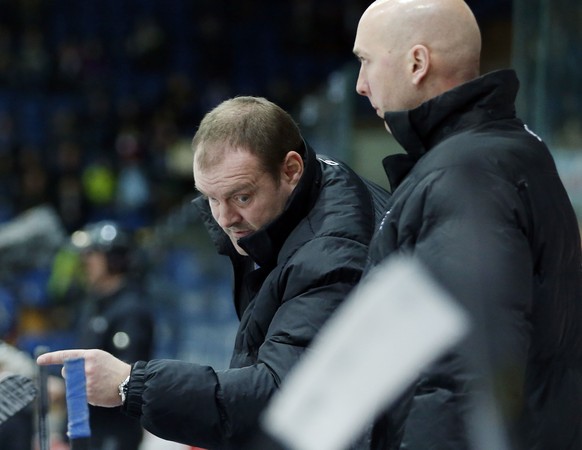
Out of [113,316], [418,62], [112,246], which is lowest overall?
[113,316]

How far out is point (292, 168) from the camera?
10.2 feet

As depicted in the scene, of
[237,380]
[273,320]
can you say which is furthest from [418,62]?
[237,380]

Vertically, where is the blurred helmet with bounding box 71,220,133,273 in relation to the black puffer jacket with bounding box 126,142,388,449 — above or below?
below

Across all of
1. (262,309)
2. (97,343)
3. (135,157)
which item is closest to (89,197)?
(135,157)

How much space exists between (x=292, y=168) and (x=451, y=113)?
2.10 ft

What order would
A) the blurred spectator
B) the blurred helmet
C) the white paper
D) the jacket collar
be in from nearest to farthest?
the white paper, the jacket collar, the blurred spectator, the blurred helmet

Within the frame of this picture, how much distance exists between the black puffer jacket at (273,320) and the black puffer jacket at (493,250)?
1.07ft

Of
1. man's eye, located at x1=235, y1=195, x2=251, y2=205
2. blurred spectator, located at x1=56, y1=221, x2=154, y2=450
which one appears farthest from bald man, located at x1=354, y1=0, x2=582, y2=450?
blurred spectator, located at x1=56, y1=221, x2=154, y2=450

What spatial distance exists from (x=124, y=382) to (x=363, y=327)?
1398mm

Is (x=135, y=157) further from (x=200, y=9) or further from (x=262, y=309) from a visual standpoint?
(x=262, y=309)

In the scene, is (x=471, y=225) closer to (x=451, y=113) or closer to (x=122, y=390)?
(x=451, y=113)

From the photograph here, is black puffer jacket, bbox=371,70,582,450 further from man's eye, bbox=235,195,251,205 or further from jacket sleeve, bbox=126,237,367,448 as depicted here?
man's eye, bbox=235,195,251,205

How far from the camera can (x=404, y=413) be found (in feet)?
8.06

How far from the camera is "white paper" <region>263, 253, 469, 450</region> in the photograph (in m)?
1.55
